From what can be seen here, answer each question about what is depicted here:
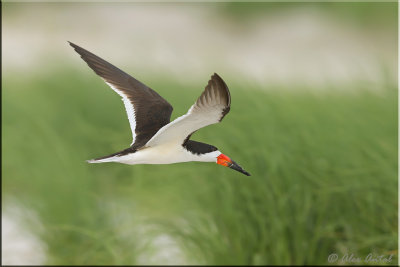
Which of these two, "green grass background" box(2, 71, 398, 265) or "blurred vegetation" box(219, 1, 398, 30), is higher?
"blurred vegetation" box(219, 1, 398, 30)

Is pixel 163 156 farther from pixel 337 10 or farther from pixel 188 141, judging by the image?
pixel 337 10

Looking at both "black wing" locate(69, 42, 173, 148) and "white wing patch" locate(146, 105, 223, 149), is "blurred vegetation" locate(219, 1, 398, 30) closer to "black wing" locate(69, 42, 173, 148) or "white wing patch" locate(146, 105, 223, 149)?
"black wing" locate(69, 42, 173, 148)

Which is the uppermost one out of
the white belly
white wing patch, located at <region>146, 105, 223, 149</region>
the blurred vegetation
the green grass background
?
the blurred vegetation

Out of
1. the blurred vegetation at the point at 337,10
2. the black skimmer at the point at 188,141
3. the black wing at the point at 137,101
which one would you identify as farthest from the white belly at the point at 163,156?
the blurred vegetation at the point at 337,10

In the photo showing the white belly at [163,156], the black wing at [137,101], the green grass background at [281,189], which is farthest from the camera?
the green grass background at [281,189]

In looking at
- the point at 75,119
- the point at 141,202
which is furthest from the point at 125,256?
the point at 75,119

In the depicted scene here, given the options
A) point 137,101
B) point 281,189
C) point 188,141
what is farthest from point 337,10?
point 188,141

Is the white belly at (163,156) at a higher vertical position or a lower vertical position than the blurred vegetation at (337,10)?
lower

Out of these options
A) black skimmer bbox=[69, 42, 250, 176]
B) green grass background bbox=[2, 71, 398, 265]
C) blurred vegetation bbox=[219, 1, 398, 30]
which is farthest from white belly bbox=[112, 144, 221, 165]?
blurred vegetation bbox=[219, 1, 398, 30]

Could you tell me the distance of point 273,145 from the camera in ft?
9.75

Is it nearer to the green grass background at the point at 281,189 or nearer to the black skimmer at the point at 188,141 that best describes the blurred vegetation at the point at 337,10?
the green grass background at the point at 281,189

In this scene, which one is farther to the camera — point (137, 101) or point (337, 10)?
point (337, 10)

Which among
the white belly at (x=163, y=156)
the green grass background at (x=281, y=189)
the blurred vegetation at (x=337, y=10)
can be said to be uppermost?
the blurred vegetation at (x=337, y=10)

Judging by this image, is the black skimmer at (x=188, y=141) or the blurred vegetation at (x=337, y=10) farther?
the blurred vegetation at (x=337, y=10)
